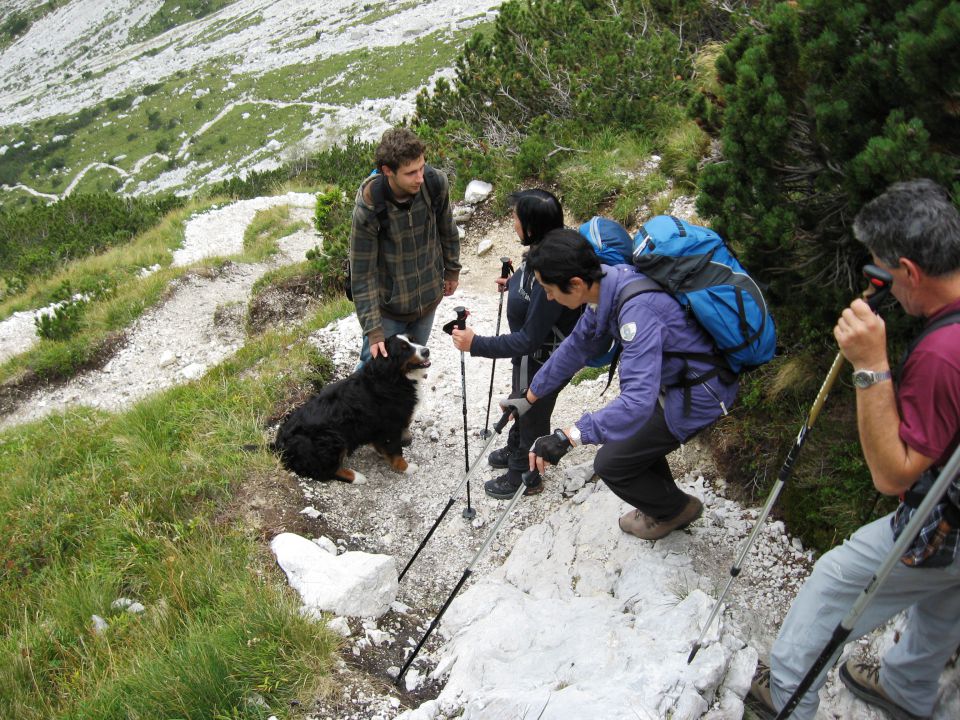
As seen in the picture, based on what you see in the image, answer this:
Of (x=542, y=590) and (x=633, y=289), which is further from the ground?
(x=633, y=289)

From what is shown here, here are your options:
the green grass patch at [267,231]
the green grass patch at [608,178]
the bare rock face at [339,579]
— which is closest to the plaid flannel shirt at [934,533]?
the bare rock face at [339,579]

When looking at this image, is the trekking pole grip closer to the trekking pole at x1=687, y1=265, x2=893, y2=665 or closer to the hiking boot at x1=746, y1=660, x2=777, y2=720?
the trekking pole at x1=687, y1=265, x2=893, y2=665

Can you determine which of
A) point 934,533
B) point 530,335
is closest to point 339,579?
point 530,335

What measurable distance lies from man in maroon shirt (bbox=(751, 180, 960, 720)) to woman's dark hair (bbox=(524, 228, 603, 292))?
51.1 inches

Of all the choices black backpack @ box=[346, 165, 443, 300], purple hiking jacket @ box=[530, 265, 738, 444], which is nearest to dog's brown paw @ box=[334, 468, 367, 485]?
black backpack @ box=[346, 165, 443, 300]

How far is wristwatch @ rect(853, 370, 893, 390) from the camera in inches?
85.3

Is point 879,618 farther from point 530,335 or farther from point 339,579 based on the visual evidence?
point 339,579

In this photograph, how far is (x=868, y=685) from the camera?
3045 mm

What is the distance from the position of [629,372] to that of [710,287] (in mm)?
587

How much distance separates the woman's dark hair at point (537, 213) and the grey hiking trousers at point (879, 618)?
2.38 m

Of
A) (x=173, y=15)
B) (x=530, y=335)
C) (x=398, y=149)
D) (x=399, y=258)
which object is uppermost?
(x=398, y=149)

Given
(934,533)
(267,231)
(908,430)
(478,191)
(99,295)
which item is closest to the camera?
(908,430)

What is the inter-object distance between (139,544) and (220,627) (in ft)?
4.57

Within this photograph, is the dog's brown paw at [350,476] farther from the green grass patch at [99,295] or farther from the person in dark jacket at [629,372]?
the green grass patch at [99,295]
